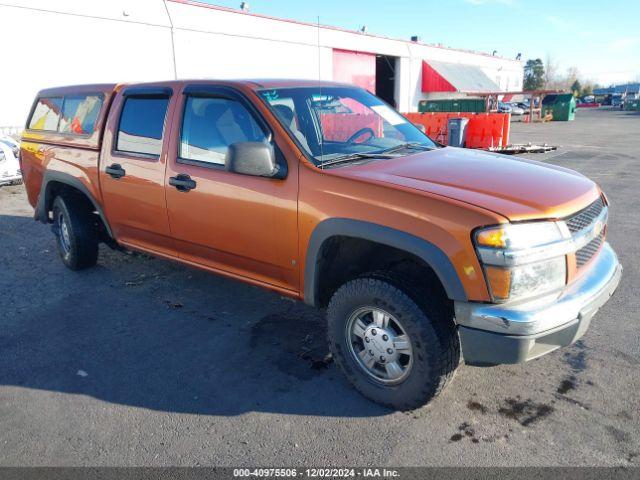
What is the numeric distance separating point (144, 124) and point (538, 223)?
3233mm

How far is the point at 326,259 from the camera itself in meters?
3.26

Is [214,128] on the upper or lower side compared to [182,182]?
upper

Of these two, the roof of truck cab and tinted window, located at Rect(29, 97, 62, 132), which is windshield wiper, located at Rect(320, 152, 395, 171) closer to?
the roof of truck cab

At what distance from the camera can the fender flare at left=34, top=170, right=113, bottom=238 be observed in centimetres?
496

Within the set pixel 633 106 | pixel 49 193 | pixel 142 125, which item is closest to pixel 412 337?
pixel 142 125

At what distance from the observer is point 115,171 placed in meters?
4.54

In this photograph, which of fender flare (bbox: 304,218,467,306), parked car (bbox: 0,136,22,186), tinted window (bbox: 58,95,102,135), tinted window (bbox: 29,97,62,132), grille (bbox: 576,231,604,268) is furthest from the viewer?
parked car (bbox: 0,136,22,186)

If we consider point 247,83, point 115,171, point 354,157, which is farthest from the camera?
point 115,171

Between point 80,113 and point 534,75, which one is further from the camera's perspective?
point 534,75

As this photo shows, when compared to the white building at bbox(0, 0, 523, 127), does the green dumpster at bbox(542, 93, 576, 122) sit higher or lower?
lower

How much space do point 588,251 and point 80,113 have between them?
4.68 meters

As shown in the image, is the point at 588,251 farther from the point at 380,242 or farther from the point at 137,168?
the point at 137,168

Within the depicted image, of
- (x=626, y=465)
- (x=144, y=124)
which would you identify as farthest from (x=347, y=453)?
(x=144, y=124)

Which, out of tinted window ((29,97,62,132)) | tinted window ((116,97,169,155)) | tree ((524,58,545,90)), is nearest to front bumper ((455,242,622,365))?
tinted window ((116,97,169,155))
